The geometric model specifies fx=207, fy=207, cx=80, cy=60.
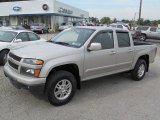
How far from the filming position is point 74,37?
547 cm

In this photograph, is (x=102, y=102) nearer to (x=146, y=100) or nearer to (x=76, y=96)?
(x=76, y=96)

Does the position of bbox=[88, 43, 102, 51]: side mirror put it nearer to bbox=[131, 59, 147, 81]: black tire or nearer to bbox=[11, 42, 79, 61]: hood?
bbox=[11, 42, 79, 61]: hood

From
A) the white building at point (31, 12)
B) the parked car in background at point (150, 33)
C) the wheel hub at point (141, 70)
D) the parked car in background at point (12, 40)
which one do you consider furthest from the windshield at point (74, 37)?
the white building at point (31, 12)

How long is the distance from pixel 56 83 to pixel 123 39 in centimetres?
271

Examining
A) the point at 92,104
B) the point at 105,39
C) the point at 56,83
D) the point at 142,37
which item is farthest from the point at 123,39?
the point at 142,37

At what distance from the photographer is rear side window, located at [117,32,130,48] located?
19.8 feet

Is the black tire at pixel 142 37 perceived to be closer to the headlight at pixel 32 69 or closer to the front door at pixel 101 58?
the front door at pixel 101 58

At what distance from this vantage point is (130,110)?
461 centimetres

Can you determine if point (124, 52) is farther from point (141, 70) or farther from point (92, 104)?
point (92, 104)

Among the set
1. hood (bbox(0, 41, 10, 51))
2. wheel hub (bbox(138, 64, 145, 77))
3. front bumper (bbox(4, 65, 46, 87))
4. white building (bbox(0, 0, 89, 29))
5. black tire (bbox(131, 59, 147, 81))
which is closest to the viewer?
front bumper (bbox(4, 65, 46, 87))

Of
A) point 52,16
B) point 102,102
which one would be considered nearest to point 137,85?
point 102,102

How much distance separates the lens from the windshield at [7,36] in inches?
354

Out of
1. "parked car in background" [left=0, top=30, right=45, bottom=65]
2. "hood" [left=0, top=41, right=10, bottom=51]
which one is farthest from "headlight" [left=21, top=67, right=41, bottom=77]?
"hood" [left=0, top=41, right=10, bottom=51]

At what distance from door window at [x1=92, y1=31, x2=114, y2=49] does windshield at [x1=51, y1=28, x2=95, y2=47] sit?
0.75 ft
